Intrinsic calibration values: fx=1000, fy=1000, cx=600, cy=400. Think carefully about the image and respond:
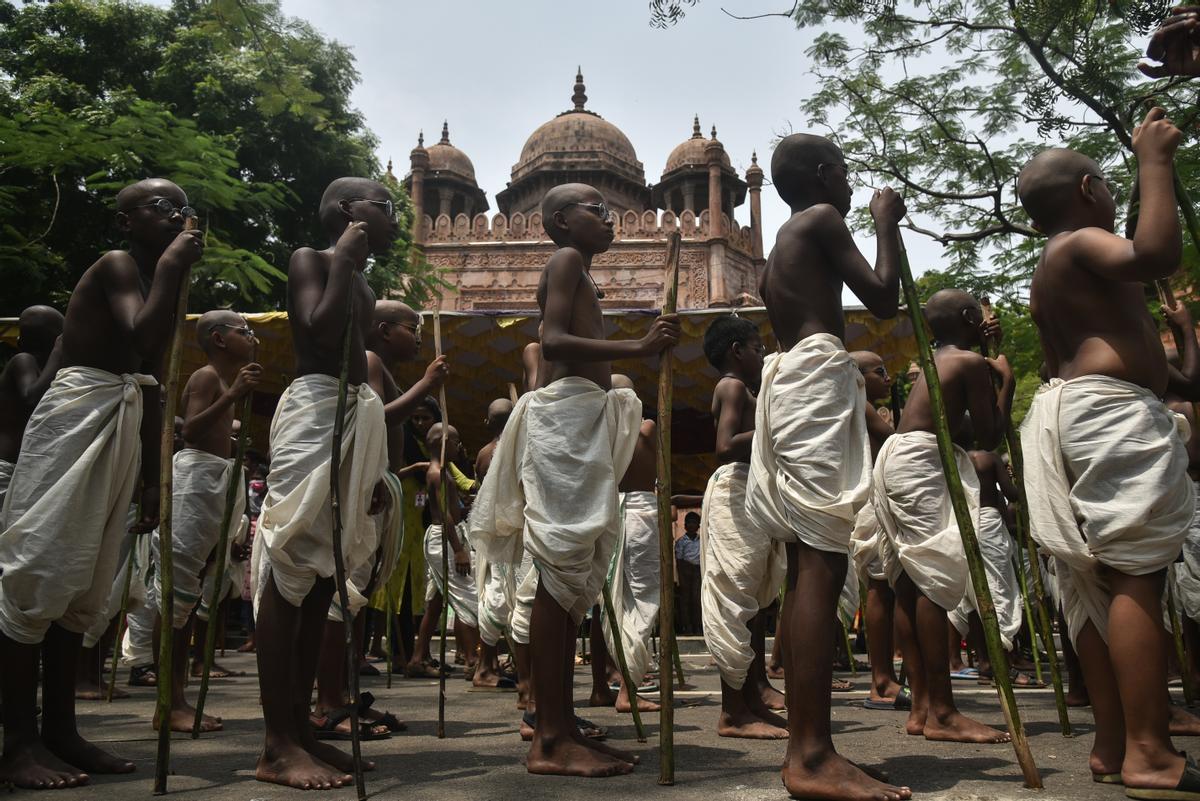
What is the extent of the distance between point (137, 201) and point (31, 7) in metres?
21.5

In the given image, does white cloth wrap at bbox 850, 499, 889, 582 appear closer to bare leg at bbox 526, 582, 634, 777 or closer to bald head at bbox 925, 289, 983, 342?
bald head at bbox 925, 289, 983, 342

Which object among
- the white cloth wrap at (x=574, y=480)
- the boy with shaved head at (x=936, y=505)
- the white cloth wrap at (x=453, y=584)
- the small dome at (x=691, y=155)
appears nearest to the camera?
the white cloth wrap at (x=574, y=480)

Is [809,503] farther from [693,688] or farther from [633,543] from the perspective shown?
[693,688]

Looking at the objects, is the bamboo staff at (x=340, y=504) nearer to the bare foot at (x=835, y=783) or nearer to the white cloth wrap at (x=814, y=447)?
the bare foot at (x=835, y=783)

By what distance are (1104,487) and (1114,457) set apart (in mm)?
101

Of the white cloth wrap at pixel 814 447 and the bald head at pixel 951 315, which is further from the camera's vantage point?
the bald head at pixel 951 315

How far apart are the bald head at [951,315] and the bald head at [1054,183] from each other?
1340 mm

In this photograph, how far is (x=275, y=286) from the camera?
18391 millimetres

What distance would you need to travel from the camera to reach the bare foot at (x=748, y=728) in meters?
4.41

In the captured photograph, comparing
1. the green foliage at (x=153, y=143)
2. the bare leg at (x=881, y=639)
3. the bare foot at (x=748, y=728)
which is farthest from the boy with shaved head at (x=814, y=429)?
the green foliage at (x=153, y=143)

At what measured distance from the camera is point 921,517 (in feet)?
15.1

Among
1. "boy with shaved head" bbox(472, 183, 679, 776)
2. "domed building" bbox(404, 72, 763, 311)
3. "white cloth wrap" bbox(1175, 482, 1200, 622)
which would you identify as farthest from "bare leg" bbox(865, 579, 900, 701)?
"domed building" bbox(404, 72, 763, 311)

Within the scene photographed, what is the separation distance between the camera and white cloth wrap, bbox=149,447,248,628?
5.43 metres

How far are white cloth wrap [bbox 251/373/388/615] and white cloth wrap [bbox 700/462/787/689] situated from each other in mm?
1830
